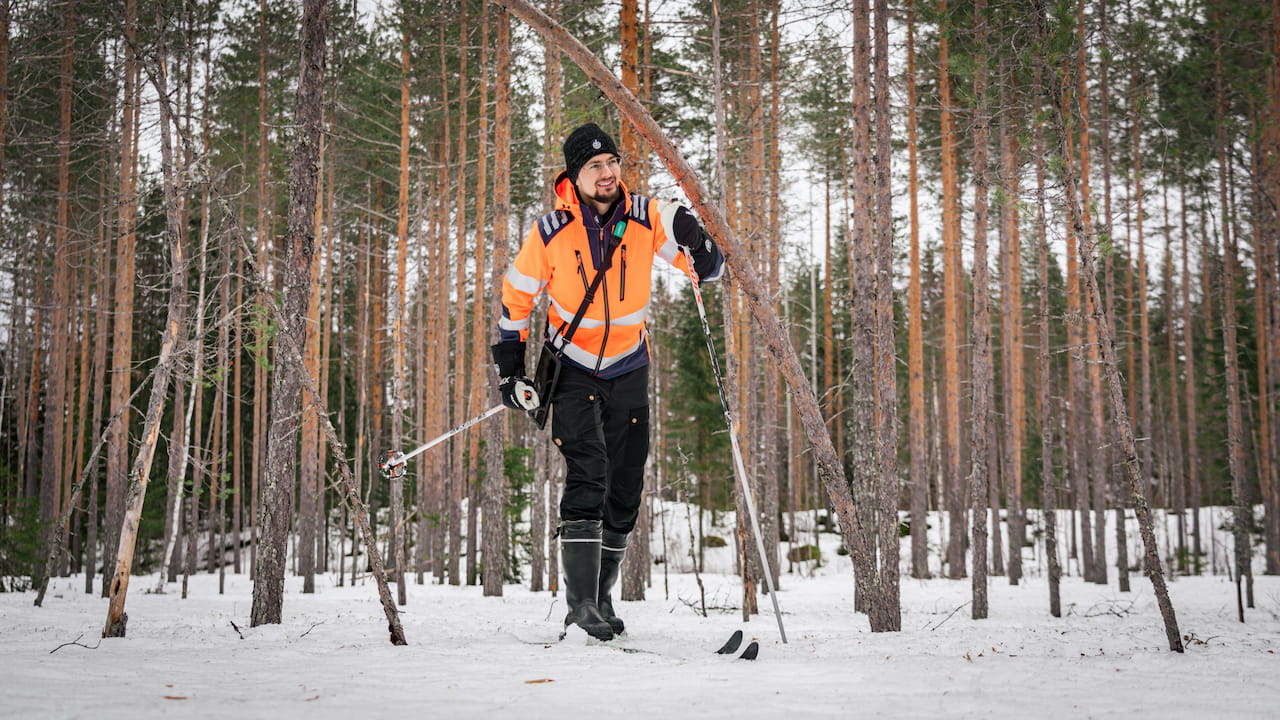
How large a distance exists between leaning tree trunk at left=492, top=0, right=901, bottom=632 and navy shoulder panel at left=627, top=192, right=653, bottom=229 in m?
0.23

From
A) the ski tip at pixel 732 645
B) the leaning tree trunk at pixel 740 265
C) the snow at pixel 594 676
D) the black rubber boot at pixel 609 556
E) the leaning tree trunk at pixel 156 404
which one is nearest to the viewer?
the snow at pixel 594 676

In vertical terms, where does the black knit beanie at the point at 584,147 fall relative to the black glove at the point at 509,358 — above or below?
above

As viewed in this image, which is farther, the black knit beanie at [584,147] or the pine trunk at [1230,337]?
the pine trunk at [1230,337]

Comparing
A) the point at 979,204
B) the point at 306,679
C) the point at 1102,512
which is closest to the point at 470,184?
the point at 979,204

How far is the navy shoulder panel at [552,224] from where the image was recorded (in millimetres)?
3941

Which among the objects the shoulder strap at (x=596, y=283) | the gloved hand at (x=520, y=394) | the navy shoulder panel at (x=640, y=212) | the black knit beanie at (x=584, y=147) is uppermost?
the black knit beanie at (x=584, y=147)

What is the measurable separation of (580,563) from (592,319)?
1.28 metres

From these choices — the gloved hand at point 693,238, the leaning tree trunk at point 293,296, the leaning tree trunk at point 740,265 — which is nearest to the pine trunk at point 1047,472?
the leaning tree trunk at point 740,265

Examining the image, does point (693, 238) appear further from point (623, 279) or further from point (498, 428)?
point (498, 428)

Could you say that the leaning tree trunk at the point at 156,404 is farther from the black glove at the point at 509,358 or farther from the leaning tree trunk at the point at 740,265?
the leaning tree trunk at the point at 740,265

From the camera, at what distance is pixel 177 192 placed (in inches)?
209

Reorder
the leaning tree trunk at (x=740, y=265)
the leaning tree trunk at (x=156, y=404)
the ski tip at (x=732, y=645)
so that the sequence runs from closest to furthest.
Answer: the ski tip at (x=732, y=645) → the leaning tree trunk at (x=740, y=265) → the leaning tree trunk at (x=156, y=404)

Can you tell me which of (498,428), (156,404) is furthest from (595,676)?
(498,428)

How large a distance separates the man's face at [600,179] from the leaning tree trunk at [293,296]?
262 cm
